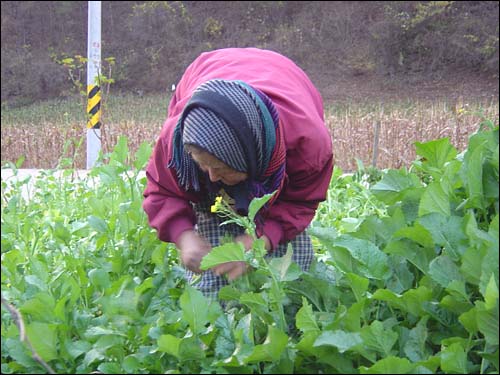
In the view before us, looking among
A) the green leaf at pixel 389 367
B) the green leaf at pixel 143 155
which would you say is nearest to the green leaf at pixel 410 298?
the green leaf at pixel 389 367

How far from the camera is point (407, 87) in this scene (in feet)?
73.5

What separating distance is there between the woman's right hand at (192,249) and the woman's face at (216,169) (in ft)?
0.59

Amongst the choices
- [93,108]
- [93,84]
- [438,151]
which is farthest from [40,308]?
[93,108]

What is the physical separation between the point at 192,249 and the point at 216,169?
9.9 inches

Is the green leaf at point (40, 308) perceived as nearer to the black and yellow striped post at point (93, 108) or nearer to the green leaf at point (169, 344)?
the green leaf at point (169, 344)

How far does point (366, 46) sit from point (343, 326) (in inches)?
971

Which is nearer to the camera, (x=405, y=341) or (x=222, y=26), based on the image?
(x=405, y=341)

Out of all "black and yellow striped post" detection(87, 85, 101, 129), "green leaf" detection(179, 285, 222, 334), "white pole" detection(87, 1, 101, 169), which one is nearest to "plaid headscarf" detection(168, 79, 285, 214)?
"green leaf" detection(179, 285, 222, 334)

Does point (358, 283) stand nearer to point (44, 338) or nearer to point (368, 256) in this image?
point (368, 256)

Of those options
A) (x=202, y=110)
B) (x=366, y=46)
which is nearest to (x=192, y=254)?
(x=202, y=110)

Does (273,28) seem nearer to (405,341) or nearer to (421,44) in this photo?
(421,44)

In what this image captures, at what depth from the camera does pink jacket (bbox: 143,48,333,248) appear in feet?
5.18

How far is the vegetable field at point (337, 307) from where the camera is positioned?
96cm

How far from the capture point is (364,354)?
3.13 feet
